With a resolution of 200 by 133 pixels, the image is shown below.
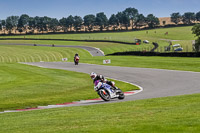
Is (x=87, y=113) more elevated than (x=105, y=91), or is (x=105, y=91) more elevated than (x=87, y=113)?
(x=87, y=113)

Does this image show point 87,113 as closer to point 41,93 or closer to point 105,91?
point 105,91

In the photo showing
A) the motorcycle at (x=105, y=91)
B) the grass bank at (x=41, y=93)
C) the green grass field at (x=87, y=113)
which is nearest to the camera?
the green grass field at (x=87, y=113)

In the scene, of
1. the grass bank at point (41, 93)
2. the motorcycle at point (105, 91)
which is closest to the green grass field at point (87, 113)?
the grass bank at point (41, 93)

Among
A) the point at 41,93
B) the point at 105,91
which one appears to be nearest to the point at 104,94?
the point at 105,91

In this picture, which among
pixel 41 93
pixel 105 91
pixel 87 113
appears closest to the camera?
A: pixel 87 113

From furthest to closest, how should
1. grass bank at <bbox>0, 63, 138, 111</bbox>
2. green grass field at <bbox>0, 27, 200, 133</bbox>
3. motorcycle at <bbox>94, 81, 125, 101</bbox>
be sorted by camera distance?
1. grass bank at <bbox>0, 63, 138, 111</bbox>
2. motorcycle at <bbox>94, 81, 125, 101</bbox>
3. green grass field at <bbox>0, 27, 200, 133</bbox>

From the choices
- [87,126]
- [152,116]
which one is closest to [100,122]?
[87,126]

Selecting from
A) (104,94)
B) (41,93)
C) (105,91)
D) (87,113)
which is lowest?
(41,93)

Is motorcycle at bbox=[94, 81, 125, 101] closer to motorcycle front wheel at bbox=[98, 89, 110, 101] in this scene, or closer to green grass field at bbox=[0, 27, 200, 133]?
motorcycle front wheel at bbox=[98, 89, 110, 101]

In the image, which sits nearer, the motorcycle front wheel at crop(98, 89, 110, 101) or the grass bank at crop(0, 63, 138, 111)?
the motorcycle front wheel at crop(98, 89, 110, 101)

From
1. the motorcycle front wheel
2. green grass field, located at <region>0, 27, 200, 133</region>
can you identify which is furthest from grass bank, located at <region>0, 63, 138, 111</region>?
the motorcycle front wheel

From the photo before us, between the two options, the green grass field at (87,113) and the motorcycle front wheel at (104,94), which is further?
the motorcycle front wheel at (104,94)

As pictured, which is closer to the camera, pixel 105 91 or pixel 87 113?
pixel 87 113

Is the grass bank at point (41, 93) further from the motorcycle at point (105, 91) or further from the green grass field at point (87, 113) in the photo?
the motorcycle at point (105, 91)
